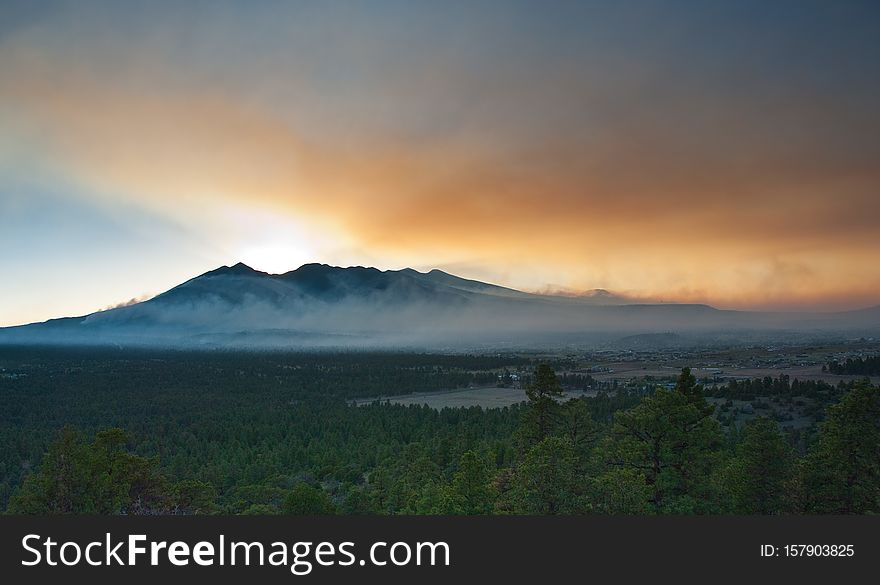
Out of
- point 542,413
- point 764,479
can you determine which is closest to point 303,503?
point 542,413

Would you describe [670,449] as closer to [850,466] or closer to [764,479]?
[764,479]

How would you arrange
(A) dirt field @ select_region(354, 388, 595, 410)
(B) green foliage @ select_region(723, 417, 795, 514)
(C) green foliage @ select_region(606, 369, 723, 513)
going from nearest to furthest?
(B) green foliage @ select_region(723, 417, 795, 514) < (C) green foliage @ select_region(606, 369, 723, 513) < (A) dirt field @ select_region(354, 388, 595, 410)

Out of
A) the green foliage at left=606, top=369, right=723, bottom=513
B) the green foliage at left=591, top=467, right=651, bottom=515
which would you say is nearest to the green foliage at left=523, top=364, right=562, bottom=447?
the green foliage at left=606, top=369, right=723, bottom=513

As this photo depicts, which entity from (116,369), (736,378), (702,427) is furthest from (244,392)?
(702,427)

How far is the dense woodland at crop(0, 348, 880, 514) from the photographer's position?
60.6 ft

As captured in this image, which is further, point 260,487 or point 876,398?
point 260,487

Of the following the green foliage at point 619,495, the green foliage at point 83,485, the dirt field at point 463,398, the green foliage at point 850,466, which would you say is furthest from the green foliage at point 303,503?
the dirt field at point 463,398

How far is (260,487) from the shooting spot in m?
42.6

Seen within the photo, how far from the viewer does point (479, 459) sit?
2511 cm

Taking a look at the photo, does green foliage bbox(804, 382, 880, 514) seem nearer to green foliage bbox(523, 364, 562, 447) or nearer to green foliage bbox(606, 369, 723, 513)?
green foliage bbox(606, 369, 723, 513)

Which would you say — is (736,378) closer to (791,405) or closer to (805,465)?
(791,405)

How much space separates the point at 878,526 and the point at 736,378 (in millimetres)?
61530

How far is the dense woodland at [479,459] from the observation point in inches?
727

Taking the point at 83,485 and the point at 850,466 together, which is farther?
the point at 83,485
